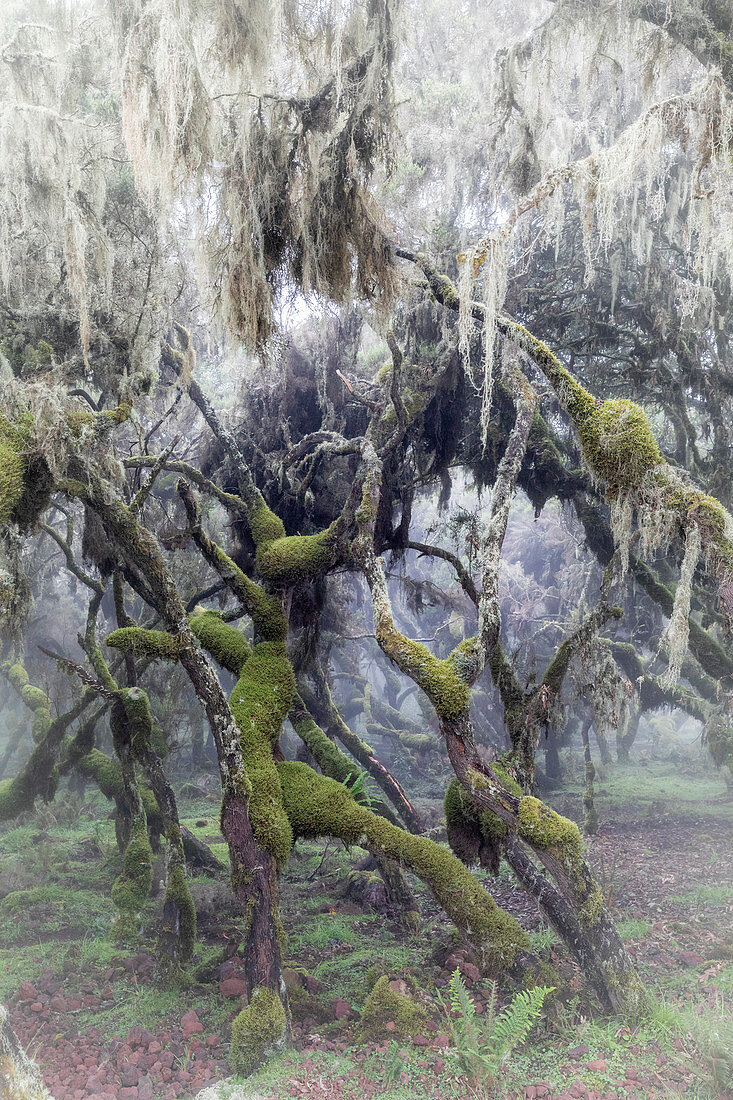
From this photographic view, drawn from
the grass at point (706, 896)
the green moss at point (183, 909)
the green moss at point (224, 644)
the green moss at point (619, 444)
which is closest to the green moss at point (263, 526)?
the green moss at point (224, 644)

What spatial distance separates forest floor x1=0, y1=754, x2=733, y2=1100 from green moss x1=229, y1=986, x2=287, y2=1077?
122 millimetres

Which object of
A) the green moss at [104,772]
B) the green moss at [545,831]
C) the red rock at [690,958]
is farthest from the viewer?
the green moss at [104,772]

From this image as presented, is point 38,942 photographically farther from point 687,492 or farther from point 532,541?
point 532,541

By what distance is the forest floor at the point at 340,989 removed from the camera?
13.9 feet

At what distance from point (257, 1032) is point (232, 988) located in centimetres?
147

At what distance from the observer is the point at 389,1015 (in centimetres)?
499

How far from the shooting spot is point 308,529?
913 centimetres

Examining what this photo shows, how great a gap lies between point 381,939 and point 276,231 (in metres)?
7.22

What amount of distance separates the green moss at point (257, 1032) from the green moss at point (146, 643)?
106 inches

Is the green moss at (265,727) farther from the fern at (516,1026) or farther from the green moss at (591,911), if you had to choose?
the green moss at (591,911)

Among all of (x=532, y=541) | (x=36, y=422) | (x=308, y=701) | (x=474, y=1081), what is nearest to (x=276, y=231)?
(x=36, y=422)

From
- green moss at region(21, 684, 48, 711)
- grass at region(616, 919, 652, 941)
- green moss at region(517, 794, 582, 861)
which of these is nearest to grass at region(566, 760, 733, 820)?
grass at region(616, 919, 652, 941)

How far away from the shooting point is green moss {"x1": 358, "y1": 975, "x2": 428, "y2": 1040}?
4.88 m

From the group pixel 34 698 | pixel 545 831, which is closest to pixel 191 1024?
pixel 545 831
